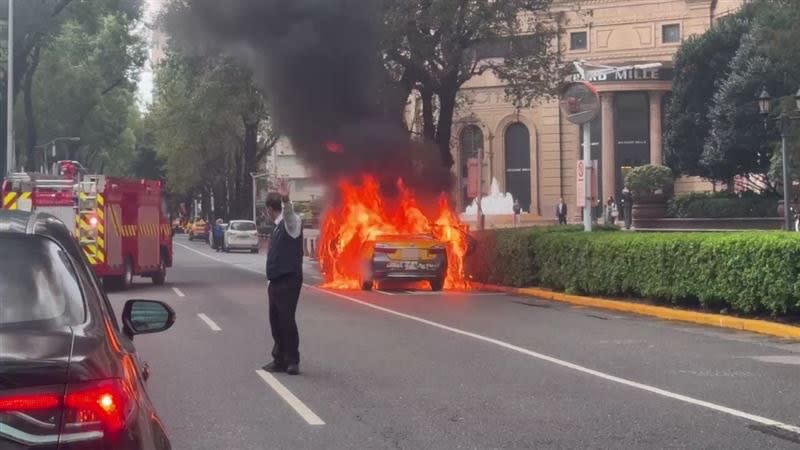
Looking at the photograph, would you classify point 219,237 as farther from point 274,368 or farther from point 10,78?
point 274,368

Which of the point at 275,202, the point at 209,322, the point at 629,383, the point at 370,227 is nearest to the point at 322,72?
the point at 370,227

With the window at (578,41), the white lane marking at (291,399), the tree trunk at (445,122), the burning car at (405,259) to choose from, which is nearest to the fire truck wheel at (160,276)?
the burning car at (405,259)

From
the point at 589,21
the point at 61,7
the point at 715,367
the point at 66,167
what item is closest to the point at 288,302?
the point at 715,367

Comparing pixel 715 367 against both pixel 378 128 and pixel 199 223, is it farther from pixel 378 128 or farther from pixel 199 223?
pixel 199 223

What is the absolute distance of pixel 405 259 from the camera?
2169cm

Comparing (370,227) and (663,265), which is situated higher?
(370,227)

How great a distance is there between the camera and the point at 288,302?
10.2 meters

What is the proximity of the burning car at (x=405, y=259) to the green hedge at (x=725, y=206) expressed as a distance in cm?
2050

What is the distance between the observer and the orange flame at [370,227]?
23.6 meters

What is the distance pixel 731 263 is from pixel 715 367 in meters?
4.14

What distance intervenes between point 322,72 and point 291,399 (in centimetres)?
1746

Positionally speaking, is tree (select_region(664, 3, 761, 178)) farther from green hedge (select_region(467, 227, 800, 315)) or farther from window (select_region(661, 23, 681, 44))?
green hedge (select_region(467, 227, 800, 315))

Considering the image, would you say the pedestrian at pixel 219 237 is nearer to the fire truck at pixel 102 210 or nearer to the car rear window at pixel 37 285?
the fire truck at pixel 102 210

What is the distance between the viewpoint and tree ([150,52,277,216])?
30.0 m
